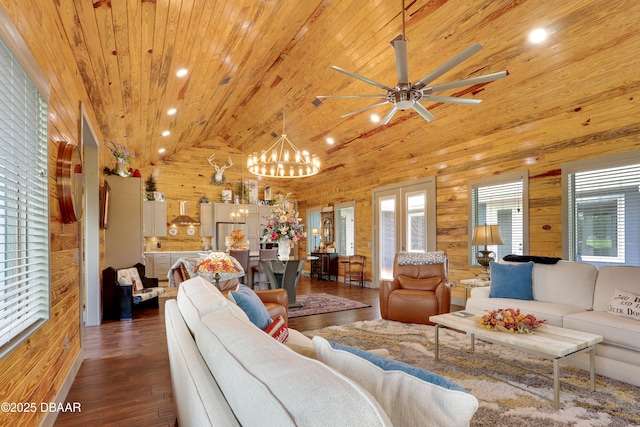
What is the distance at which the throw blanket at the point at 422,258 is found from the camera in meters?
5.12

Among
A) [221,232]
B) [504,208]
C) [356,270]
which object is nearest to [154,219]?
[221,232]

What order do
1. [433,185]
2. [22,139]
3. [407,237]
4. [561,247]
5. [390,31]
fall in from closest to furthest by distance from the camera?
[22,139]
[390,31]
[561,247]
[433,185]
[407,237]

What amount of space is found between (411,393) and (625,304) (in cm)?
345

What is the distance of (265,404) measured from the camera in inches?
30.6

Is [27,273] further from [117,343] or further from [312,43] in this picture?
[312,43]

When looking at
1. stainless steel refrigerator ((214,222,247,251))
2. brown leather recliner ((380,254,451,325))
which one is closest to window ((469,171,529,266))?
brown leather recliner ((380,254,451,325))

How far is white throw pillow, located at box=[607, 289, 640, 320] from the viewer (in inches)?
122

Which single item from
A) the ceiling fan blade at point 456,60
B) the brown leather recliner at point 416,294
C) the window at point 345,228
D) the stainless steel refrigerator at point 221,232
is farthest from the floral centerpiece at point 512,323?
the stainless steel refrigerator at point 221,232

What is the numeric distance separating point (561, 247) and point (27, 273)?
5511 millimetres

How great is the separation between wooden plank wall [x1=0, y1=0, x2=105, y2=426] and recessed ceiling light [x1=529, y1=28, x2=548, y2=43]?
13.8ft

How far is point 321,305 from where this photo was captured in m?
5.95

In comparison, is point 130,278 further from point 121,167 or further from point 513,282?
point 513,282

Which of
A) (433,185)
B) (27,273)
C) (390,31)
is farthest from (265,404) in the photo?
(433,185)

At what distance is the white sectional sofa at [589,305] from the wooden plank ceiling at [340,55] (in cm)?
213
